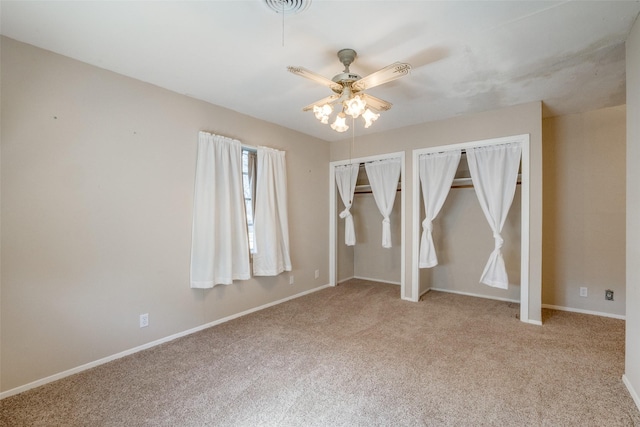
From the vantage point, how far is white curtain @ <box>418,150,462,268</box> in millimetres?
3713

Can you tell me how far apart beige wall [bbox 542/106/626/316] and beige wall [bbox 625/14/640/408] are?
6.08ft

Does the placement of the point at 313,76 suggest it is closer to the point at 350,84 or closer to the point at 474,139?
the point at 350,84

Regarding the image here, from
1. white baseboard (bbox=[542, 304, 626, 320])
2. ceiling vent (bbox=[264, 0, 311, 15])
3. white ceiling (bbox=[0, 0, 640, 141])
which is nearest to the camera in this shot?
ceiling vent (bbox=[264, 0, 311, 15])

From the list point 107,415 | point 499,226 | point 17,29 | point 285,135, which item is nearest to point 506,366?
point 499,226

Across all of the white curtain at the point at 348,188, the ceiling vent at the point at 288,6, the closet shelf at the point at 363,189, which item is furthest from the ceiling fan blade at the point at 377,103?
the closet shelf at the point at 363,189

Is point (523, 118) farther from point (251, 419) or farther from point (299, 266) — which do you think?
point (251, 419)

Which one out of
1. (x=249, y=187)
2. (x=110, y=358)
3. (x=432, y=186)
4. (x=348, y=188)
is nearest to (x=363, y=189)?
(x=348, y=188)

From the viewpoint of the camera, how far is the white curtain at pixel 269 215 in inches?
141

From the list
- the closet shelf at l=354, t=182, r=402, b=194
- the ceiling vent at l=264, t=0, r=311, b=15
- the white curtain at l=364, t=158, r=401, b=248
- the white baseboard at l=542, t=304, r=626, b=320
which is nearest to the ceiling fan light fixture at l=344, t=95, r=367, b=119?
the ceiling vent at l=264, t=0, r=311, b=15

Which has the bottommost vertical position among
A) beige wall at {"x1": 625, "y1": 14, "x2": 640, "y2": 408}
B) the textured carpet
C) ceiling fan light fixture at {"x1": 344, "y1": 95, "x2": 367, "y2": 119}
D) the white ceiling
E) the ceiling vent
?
the textured carpet

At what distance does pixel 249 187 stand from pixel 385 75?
224 cm

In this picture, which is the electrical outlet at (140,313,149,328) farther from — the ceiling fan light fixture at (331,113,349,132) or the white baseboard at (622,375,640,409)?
the white baseboard at (622,375,640,409)

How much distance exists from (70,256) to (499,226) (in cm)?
436

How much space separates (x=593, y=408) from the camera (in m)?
1.80
